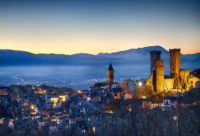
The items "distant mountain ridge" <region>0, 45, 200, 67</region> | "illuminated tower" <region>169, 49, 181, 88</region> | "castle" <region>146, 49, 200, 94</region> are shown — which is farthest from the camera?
"distant mountain ridge" <region>0, 45, 200, 67</region>

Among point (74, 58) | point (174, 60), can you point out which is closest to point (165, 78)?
point (174, 60)

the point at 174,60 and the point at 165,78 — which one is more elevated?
the point at 174,60

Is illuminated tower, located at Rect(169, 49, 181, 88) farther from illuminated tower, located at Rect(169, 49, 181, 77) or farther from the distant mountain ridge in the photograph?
the distant mountain ridge

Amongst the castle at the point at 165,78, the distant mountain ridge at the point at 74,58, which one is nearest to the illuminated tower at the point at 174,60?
the castle at the point at 165,78

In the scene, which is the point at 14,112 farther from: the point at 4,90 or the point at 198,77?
the point at 198,77

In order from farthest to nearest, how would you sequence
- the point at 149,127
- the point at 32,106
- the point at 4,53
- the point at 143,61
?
the point at 4,53
the point at 143,61
the point at 32,106
the point at 149,127

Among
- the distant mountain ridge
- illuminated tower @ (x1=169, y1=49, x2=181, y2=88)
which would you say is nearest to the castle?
illuminated tower @ (x1=169, y1=49, x2=181, y2=88)

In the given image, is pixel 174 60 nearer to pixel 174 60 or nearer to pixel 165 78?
pixel 174 60

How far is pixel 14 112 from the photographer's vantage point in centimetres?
2838

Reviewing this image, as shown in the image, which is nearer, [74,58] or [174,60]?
[174,60]

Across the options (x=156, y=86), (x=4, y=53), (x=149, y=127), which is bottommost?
(x=156, y=86)

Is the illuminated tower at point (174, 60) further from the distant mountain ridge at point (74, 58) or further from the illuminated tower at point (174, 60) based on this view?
the distant mountain ridge at point (74, 58)

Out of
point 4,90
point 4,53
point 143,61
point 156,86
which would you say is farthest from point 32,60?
point 156,86

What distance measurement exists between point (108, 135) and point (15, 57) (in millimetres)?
132148
